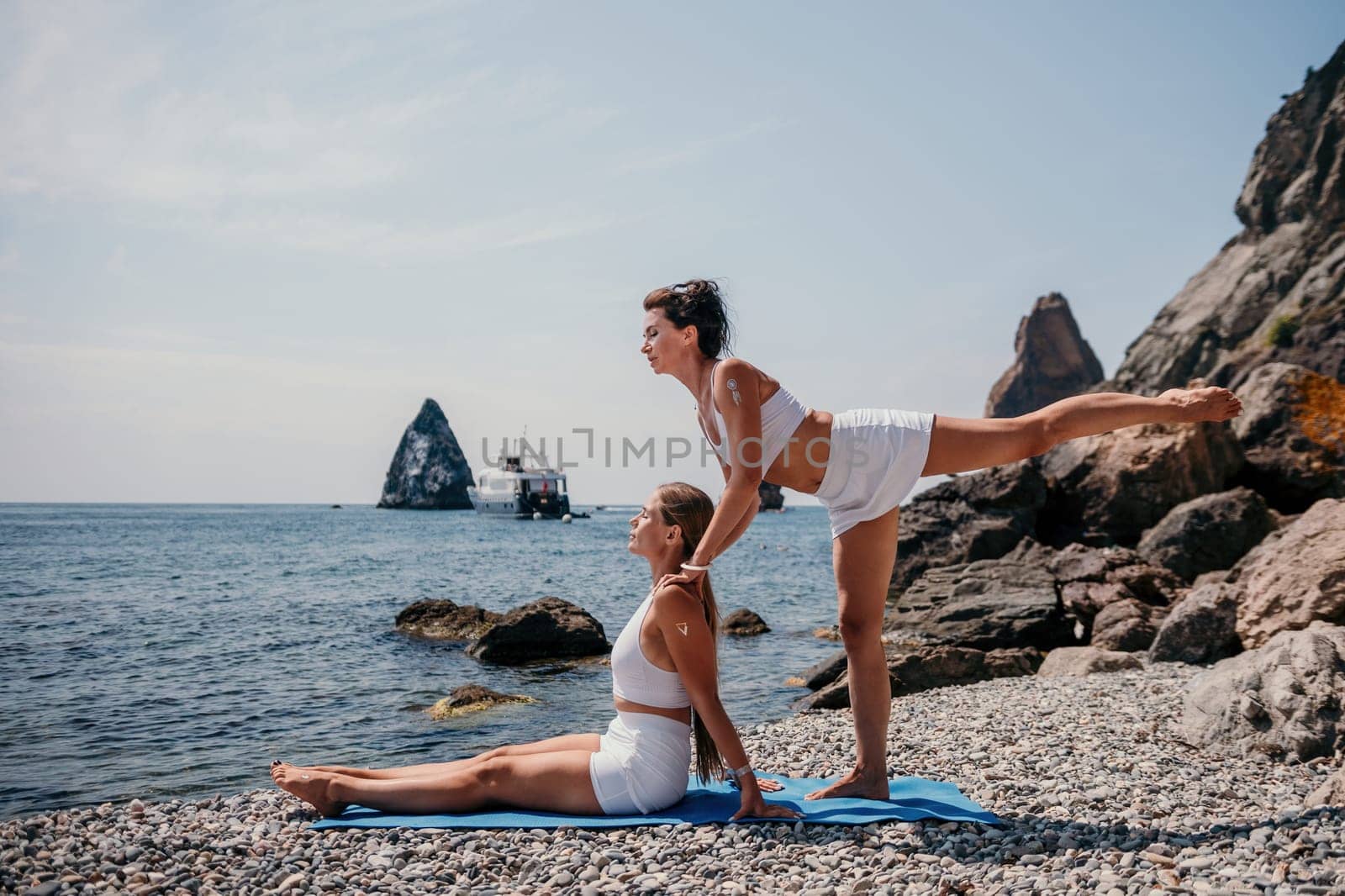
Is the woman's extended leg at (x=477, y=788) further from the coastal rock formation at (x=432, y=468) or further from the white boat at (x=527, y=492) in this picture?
the coastal rock formation at (x=432, y=468)

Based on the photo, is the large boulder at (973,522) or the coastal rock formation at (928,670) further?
the large boulder at (973,522)

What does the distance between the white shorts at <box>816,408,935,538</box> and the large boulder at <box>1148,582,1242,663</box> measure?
6.53 m

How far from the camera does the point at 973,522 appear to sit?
18750mm

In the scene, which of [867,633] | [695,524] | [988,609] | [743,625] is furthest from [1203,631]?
[743,625]

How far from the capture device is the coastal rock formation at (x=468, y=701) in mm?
9797

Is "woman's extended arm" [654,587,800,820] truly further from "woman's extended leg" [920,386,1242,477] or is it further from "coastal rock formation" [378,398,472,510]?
"coastal rock formation" [378,398,472,510]

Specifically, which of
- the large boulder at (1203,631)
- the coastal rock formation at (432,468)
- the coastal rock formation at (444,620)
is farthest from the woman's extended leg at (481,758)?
the coastal rock formation at (432,468)

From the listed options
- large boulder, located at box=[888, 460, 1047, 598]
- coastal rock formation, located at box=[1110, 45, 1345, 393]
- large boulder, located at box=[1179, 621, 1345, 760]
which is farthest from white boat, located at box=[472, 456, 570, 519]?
large boulder, located at box=[1179, 621, 1345, 760]

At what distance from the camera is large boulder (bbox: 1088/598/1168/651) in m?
10.7

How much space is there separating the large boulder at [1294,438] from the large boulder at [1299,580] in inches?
365

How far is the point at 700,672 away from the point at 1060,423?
1969 millimetres

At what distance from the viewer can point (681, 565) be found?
13.8 feet

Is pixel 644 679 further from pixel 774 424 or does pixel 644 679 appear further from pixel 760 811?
pixel 774 424

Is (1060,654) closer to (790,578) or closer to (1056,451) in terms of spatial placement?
(1056,451)
